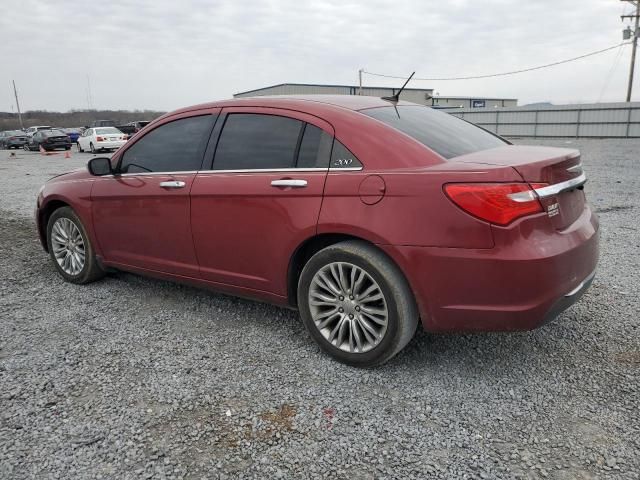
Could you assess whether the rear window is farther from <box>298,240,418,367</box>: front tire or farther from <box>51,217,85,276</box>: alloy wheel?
<box>51,217,85,276</box>: alloy wheel

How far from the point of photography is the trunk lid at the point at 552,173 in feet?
8.80

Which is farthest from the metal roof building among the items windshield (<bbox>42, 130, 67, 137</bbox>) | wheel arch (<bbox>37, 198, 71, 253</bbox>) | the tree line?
Result: wheel arch (<bbox>37, 198, 71, 253</bbox>)

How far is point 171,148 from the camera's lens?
13.2 feet

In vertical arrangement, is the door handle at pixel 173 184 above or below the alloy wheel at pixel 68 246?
above

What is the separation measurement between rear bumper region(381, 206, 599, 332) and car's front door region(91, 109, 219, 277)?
177 cm

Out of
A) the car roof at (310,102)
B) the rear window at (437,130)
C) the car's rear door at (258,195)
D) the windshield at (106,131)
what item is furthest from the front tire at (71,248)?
the windshield at (106,131)

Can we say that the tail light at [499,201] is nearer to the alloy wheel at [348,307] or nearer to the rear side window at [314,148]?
the alloy wheel at [348,307]

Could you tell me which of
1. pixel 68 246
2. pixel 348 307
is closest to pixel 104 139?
pixel 68 246

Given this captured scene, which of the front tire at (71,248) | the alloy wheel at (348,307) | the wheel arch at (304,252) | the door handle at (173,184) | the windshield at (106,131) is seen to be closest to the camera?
the alloy wheel at (348,307)

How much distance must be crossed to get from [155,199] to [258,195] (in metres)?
1.08

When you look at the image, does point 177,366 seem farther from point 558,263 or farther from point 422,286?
point 558,263

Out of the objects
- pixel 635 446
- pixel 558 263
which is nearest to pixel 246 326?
pixel 558 263

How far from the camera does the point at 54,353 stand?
3.41 m

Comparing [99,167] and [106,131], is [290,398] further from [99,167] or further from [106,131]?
[106,131]
